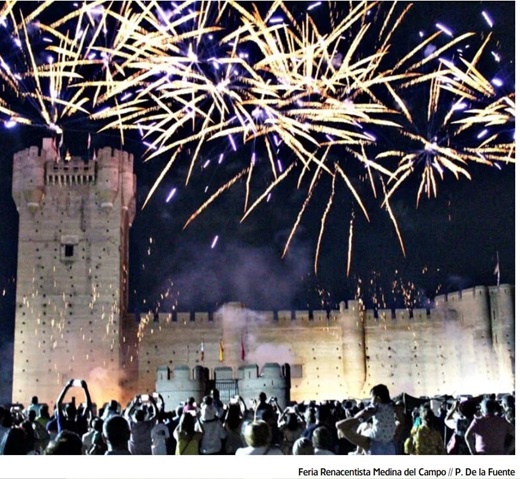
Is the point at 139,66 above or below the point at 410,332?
above

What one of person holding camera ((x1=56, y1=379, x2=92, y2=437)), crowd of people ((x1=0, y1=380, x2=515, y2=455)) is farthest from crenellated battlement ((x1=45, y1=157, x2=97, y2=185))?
person holding camera ((x1=56, y1=379, x2=92, y2=437))

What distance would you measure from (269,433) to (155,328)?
83.4ft

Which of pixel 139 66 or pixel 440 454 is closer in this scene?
pixel 440 454

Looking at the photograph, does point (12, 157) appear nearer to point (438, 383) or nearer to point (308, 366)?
point (308, 366)

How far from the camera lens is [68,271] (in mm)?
28953

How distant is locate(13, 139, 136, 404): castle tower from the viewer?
2827 cm

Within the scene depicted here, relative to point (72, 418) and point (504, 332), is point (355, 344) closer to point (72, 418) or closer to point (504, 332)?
point (504, 332)

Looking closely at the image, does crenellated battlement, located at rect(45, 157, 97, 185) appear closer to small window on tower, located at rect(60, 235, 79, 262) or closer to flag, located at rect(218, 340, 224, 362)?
small window on tower, located at rect(60, 235, 79, 262)

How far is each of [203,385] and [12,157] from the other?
12.3m

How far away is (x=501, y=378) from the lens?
28.5m

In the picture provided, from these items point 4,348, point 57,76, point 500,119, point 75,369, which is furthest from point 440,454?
point 4,348

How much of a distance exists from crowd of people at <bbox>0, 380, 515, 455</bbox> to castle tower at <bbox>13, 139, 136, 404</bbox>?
2079cm

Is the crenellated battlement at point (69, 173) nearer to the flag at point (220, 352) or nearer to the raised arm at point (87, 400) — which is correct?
the flag at point (220, 352)

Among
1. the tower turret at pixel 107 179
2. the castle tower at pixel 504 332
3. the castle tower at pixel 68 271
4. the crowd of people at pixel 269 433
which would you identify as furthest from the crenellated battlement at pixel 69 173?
the crowd of people at pixel 269 433
